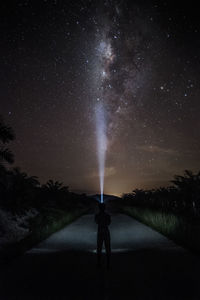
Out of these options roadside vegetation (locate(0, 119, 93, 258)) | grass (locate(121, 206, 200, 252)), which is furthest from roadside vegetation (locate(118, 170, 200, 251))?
roadside vegetation (locate(0, 119, 93, 258))

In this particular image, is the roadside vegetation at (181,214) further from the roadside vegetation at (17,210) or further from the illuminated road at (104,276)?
the roadside vegetation at (17,210)

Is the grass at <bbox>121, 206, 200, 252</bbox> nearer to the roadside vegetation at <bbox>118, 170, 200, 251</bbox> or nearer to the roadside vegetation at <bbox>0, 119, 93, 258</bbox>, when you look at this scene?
the roadside vegetation at <bbox>118, 170, 200, 251</bbox>

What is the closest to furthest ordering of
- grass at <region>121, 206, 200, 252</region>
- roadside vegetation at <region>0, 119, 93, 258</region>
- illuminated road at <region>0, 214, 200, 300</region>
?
illuminated road at <region>0, 214, 200, 300</region> → grass at <region>121, 206, 200, 252</region> → roadside vegetation at <region>0, 119, 93, 258</region>

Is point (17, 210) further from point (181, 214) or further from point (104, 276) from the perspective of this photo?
point (104, 276)

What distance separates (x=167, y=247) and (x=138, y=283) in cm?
481

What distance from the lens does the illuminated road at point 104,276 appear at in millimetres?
5410

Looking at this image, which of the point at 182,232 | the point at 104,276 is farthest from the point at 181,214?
the point at 104,276

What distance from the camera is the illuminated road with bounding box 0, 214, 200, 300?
5410 mm

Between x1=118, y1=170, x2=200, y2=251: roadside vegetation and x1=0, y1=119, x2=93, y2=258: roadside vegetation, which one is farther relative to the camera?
x1=0, y1=119, x2=93, y2=258: roadside vegetation

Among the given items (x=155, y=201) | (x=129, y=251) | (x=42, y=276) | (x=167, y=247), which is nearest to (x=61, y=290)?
(x=42, y=276)

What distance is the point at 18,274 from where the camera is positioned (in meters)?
7.04

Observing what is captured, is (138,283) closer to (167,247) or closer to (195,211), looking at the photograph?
(167,247)

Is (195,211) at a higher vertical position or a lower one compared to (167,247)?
higher

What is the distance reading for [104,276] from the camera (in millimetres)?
6719
